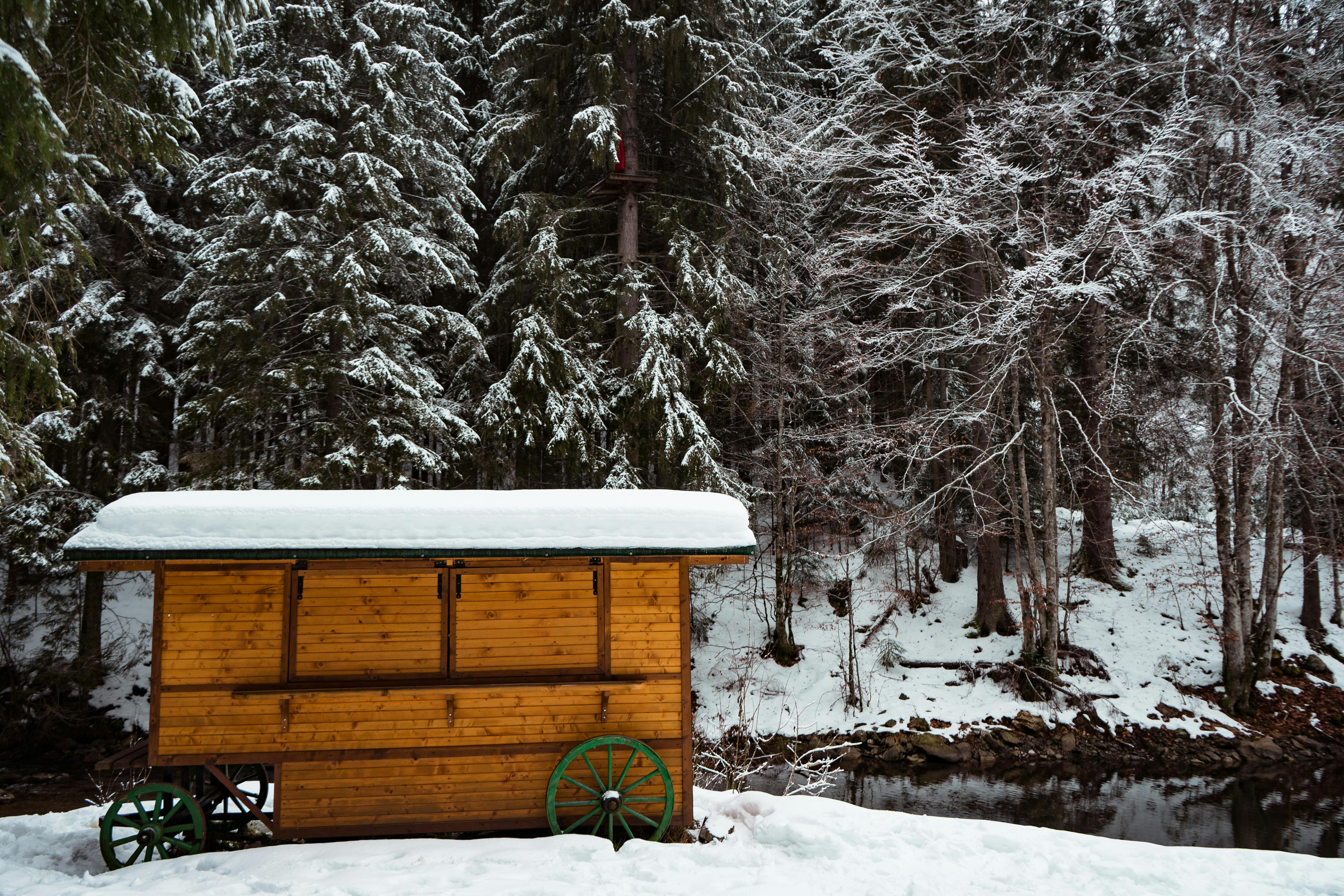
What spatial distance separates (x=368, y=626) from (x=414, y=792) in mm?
1445

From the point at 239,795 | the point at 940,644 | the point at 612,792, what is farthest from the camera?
the point at 940,644

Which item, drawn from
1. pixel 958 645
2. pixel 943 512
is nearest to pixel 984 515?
pixel 943 512

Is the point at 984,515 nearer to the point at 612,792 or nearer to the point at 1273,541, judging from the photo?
the point at 1273,541

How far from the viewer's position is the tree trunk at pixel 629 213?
1446 centimetres

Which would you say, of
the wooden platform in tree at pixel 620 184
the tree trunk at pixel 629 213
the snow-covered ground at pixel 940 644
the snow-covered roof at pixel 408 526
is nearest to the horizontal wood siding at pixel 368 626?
the snow-covered roof at pixel 408 526

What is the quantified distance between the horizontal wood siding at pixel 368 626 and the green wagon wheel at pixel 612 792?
1445mm

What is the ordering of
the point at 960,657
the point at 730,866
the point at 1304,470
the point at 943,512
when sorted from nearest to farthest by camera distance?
the point at 730,866
the point at 1304,470
the point at 960,657
the point at 943,512

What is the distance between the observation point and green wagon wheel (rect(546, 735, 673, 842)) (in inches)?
264

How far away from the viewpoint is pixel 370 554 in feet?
21.2

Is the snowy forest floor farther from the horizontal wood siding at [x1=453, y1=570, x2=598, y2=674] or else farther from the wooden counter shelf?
the horizontal wood siding at [x1=453, y1=570, x2=598, y2=674]

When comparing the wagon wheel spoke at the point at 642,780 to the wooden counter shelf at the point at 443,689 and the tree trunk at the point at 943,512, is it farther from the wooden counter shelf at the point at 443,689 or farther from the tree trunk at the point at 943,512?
the tree trunk at the point at 943,512

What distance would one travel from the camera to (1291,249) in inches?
512

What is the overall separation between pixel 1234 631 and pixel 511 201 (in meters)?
15.2

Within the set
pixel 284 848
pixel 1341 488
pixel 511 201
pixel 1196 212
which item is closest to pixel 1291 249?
pixel 1196 212
